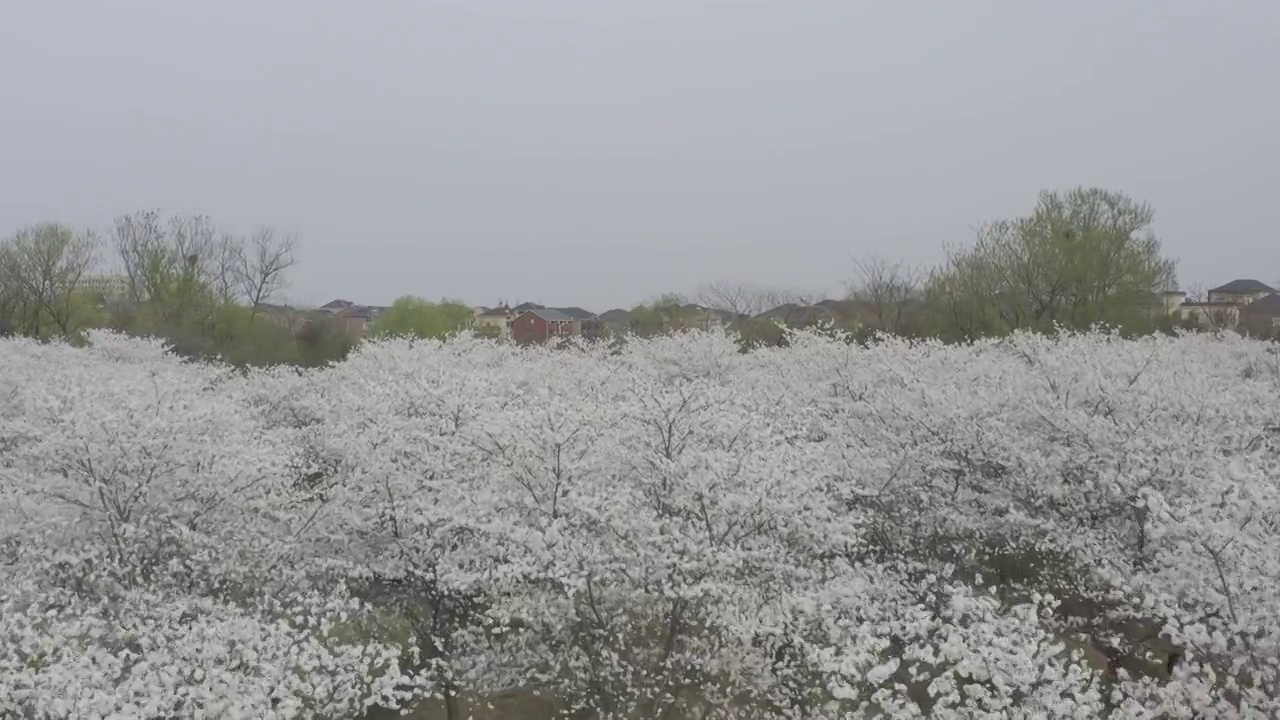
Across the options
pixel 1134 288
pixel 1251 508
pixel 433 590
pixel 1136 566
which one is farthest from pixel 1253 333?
pixel 433 590

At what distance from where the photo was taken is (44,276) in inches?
1860

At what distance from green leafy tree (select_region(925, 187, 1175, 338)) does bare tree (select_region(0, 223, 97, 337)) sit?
5086cm

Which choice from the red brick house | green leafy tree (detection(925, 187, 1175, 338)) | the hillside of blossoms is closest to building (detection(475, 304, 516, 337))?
the red brick house

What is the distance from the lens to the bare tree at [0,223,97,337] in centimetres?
4612

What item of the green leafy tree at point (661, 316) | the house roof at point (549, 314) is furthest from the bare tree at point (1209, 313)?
the house roof at point (549, 314)

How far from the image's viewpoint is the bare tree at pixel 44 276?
4612 cm

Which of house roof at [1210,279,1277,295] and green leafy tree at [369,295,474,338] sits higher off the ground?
house roof at [1210,279,1277,295]

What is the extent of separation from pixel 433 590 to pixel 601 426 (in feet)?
11.3

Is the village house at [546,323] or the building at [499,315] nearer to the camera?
the village house at [546,323]

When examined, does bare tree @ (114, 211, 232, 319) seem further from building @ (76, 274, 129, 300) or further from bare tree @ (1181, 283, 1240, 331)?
bare tree @ (1181, 283, 1240, 331)

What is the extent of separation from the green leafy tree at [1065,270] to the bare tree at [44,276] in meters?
50.9

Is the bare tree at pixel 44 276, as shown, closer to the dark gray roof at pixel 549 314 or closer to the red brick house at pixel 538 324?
the red brick house at pixel 538 324

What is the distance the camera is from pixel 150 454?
1127 centimetres

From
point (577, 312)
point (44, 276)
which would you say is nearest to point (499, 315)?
point (577, 312)
